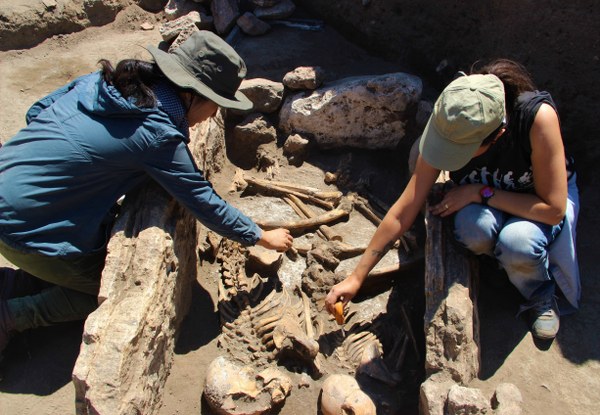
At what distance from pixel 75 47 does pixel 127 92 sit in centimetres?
412

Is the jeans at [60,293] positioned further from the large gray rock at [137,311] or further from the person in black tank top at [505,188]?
the person in black tank top at [505,188]

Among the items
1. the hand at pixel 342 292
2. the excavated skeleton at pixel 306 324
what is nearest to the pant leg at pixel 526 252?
the excavated skeleton at pixel 306 324

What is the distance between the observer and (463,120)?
9.62 ft

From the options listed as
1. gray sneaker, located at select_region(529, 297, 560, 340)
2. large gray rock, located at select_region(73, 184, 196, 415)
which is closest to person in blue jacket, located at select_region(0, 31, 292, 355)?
large gray rock, located at select_region(73, 184, 196, 415)

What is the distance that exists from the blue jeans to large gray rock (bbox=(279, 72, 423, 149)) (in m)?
1.68

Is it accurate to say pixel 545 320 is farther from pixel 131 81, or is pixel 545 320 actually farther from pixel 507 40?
pixel 131 81

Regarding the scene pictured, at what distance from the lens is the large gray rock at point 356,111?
5023 millimetres

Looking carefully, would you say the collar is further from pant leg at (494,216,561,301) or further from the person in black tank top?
pant leg at (494,216,561,301)

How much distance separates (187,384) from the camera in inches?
143

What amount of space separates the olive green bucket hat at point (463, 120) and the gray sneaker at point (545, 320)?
1.29m

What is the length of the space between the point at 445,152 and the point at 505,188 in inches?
29.5

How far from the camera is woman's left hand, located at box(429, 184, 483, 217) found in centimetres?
361

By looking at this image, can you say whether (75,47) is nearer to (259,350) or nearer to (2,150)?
(2,150)

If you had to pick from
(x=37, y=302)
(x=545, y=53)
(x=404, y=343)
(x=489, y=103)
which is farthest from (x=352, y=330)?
(x=545, y=53)
